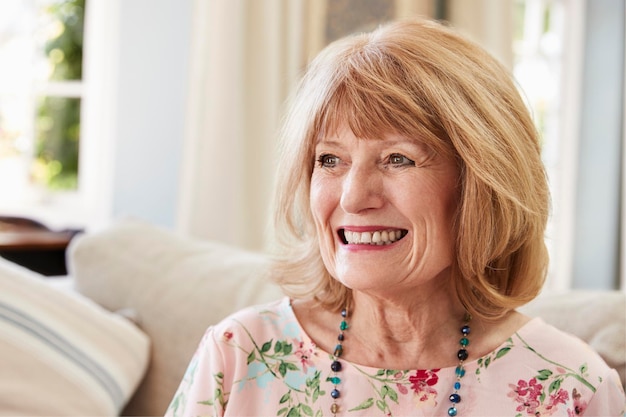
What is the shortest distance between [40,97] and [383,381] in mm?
2785

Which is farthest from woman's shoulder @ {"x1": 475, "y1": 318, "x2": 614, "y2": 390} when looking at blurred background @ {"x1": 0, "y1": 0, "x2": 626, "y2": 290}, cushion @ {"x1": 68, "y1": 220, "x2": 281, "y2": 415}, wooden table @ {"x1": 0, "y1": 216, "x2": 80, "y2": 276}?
wooden table @ {"x1": 0, "y1": 216, "x2": 80, "y2": 276}

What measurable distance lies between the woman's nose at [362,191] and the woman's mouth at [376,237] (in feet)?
0.12

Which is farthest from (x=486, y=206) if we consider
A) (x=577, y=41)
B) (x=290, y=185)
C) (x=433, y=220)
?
(x=577, y=41)

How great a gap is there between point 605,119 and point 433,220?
13.5ft

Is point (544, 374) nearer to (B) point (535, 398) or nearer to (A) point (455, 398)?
(B) point (535, 398)

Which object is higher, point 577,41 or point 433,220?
point 577,41

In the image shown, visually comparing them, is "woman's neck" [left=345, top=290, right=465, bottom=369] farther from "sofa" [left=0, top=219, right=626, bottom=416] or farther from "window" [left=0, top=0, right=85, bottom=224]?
"window" [left=0, top=0, right=85, bottom=224]

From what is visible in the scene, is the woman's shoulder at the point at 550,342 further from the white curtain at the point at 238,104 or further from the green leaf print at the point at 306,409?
the white curtain at the point at 238,104

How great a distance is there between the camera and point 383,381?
4.44 feet

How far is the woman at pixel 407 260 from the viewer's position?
4.14 feet

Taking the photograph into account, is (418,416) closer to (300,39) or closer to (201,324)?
(201,324)

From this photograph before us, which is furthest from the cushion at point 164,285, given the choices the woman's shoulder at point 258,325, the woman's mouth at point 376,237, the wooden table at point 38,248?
the wooden table at point 38,248

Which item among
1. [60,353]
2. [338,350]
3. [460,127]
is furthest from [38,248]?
[460,127]

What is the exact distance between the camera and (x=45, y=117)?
12.2 feet
